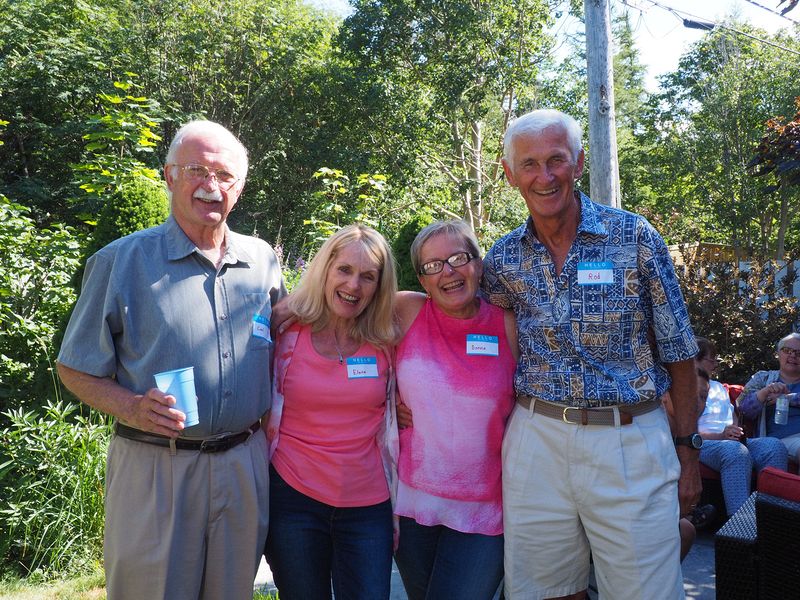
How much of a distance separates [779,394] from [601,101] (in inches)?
103

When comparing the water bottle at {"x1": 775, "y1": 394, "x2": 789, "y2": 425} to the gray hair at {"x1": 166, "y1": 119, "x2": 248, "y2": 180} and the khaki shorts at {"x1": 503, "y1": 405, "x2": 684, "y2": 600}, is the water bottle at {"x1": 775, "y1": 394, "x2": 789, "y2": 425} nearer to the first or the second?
the khaki shorts at {"x1": 503, "y1": 405, "x2": 684, "y2": 600}

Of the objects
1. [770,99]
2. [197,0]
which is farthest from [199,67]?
[770,99]

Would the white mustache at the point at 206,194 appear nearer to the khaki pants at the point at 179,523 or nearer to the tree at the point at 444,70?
the khaki pants at the point at 179,523

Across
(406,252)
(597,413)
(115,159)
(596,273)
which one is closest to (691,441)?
(597,413)

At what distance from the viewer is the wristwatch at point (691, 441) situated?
2338mm

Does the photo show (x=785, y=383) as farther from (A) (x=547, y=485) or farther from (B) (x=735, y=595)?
(A) (x=547, y=485)

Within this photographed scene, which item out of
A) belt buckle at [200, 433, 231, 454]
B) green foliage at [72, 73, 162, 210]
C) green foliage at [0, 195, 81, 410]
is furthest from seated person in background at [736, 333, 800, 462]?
green foliage at [72, 73, 162, 210]

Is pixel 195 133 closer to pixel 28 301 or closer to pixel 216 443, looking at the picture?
pixel 216 443

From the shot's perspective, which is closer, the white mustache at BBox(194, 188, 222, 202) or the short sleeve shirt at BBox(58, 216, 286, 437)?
the short sleeve shirt at BBox(58, 216, 286, 437)

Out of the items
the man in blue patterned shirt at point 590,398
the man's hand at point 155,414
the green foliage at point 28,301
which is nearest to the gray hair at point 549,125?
the man in blue patterned shirt at point 590,398

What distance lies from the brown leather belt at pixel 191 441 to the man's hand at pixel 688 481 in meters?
1.53

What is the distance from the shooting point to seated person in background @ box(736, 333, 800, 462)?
5.08 m

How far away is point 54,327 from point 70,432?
1487 mm

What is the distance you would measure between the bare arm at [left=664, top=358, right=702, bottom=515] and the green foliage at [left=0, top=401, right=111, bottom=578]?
3.34 meters
